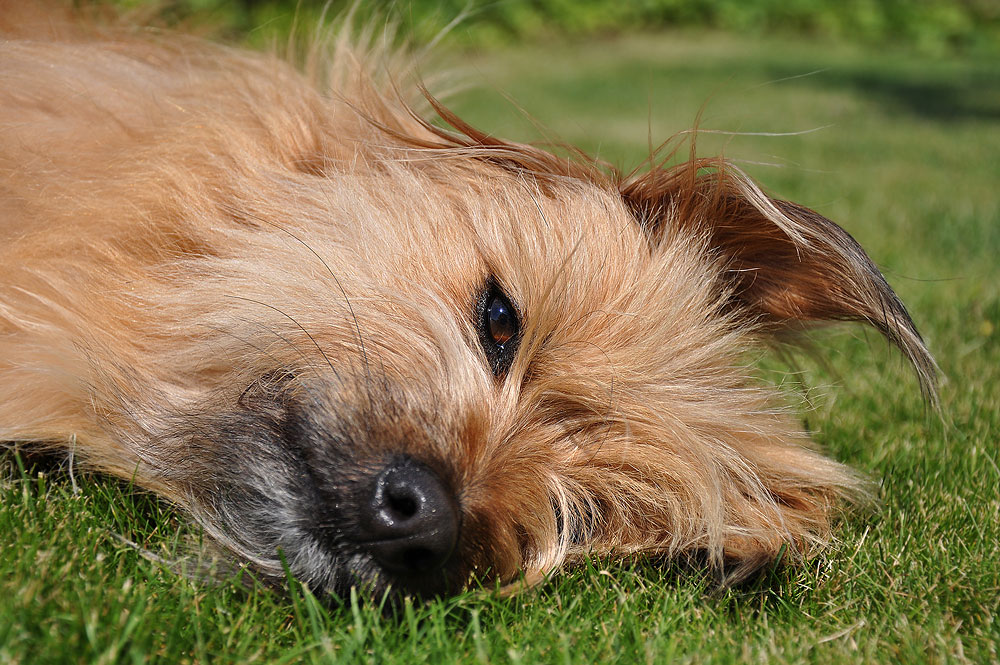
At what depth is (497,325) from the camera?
8.34 feet

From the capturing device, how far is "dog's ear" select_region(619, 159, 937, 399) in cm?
251

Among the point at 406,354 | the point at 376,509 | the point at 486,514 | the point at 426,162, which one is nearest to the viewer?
the point at 376,509

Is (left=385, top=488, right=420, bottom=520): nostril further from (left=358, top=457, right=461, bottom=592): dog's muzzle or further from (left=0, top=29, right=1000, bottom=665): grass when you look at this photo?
(left=0, top=29, right=1000, bottom=665): grass

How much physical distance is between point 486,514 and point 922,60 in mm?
20520

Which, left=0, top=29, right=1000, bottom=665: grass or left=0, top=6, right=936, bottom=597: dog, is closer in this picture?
left=0, top=29, right=1000, bottom=665: grass

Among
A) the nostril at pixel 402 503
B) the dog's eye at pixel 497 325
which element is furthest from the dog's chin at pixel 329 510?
the dog's eye at pixel 497 325

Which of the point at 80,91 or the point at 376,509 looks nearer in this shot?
the point at 376,509

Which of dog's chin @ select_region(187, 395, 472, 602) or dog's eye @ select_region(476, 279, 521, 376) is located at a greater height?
dog's eye @ select_region(476, 279, 521, 376)

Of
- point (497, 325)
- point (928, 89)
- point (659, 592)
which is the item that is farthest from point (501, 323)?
point (928, 89)

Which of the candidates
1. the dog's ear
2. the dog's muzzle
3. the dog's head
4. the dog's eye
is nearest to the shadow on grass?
the dog's ear

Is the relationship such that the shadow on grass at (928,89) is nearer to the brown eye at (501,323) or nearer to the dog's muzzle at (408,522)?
the brown eye at (501,323)

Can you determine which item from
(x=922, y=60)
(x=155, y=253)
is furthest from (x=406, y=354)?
(x=922, y=60)

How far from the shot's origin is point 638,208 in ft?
9.27

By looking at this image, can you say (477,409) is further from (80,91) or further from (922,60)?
(922,60)
